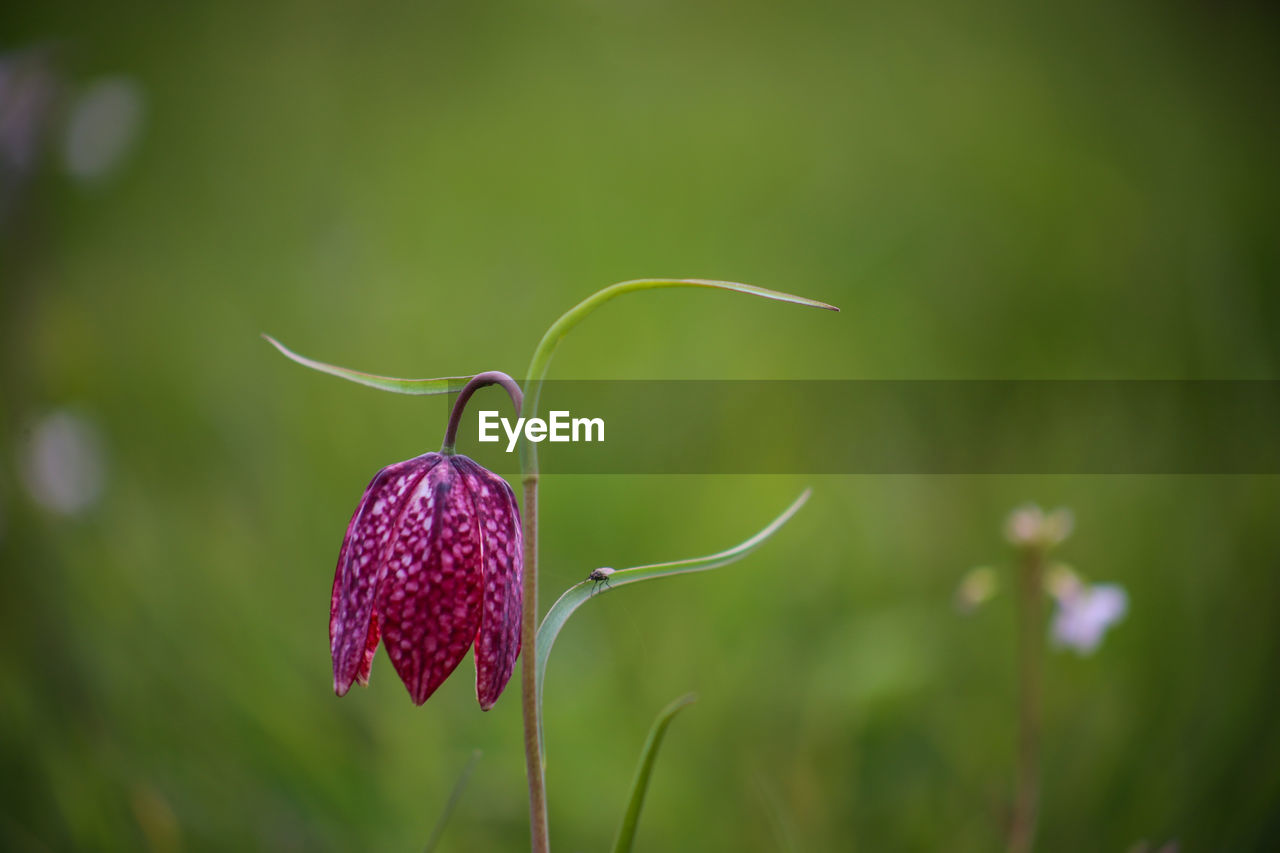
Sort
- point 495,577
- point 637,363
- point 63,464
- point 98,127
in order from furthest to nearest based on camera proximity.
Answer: point 637,363 < point 98,127 < point 63,464 < point 495,577

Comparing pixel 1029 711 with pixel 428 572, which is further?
pixel 1029 711

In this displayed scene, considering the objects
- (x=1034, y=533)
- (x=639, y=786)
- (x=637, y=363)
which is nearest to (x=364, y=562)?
(x=639, y=786)

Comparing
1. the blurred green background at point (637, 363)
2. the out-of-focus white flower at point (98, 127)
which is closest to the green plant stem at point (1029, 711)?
the blurred green background at point (637, 363)

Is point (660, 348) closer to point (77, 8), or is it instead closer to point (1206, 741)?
point (1206, 741)

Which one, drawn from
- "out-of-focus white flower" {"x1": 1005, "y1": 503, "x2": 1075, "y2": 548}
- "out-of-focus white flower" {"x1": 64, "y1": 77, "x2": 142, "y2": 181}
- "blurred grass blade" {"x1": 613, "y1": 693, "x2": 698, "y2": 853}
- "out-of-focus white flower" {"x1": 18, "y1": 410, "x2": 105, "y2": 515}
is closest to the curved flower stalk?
"blurred grass blade" {"x1": 613, "y1": 693, "x2": 698, "y2": 853}

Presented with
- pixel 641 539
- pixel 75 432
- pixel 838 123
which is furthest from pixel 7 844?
pixel 838 123

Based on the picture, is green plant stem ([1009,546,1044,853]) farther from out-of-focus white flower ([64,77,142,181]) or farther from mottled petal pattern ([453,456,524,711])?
out-of-focus white flower ([64,77,142,181])

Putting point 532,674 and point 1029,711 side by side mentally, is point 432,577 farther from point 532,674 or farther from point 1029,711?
point 1029,711
